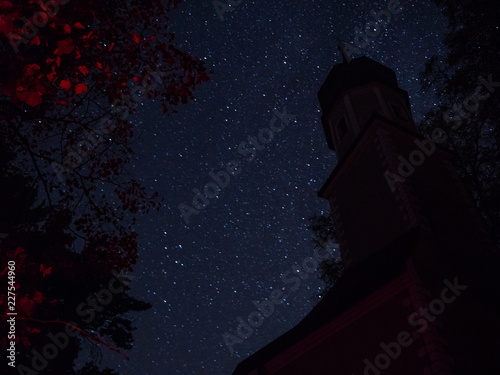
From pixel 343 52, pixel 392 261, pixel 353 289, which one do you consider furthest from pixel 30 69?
pixel 343 52

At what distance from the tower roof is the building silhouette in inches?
2.6

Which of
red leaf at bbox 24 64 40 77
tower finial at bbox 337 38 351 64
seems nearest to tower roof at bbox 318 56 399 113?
tower finial at bbox 337 38 351 64

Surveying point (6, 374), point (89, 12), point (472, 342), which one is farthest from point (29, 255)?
point (472, 342)

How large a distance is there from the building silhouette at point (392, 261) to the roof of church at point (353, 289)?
1.7 inches

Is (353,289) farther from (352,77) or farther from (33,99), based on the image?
(352,77)

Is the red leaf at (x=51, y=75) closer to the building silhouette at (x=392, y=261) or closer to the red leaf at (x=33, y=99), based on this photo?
the red leaf at (x=33, y=99)

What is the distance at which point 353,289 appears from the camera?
10828 mm

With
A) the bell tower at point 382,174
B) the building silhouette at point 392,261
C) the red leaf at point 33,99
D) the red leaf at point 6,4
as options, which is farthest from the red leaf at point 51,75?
the bell tower at point 382,174

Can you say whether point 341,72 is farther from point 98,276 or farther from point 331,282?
point 98,276

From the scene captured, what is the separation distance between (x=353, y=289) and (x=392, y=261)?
142cm

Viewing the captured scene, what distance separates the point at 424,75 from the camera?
16125 millimetres

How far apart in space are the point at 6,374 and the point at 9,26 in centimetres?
1486

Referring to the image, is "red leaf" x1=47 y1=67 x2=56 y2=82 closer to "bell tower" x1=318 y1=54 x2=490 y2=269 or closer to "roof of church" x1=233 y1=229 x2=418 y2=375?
"roof of church" x1=233 y1=229 x2=418 y2=375

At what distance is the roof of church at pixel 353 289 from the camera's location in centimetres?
946
